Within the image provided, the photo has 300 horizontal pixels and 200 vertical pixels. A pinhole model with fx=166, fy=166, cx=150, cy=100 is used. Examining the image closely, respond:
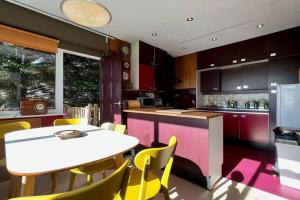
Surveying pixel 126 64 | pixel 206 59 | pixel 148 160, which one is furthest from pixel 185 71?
pixel 148 160

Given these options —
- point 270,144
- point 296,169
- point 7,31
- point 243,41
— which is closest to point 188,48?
point 243,41

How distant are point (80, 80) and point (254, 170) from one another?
4.02 m

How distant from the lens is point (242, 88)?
13.9 ft

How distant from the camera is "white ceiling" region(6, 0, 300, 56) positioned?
2.56 metres

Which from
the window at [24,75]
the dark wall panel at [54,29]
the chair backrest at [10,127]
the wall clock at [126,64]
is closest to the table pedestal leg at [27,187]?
the chair backrest at [10,127]

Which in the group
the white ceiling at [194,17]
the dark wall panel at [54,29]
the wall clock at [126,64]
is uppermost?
the white ceiling at [194,17]

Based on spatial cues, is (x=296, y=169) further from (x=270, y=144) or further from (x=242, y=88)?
(x=242, y=88)

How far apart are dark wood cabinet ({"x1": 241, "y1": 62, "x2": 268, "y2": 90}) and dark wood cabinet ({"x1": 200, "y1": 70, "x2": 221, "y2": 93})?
625 mm

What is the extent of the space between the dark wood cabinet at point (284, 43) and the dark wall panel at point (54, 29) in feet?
12.2

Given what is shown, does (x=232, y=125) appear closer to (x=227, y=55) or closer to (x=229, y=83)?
(x=229, y=83)

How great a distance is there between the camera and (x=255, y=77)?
13.1 ft

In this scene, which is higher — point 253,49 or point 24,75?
point 253,49

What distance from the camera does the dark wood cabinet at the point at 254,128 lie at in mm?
3652

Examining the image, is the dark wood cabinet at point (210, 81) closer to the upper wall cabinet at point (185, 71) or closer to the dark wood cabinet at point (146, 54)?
the upper wall cabinet at point (185, 71)
